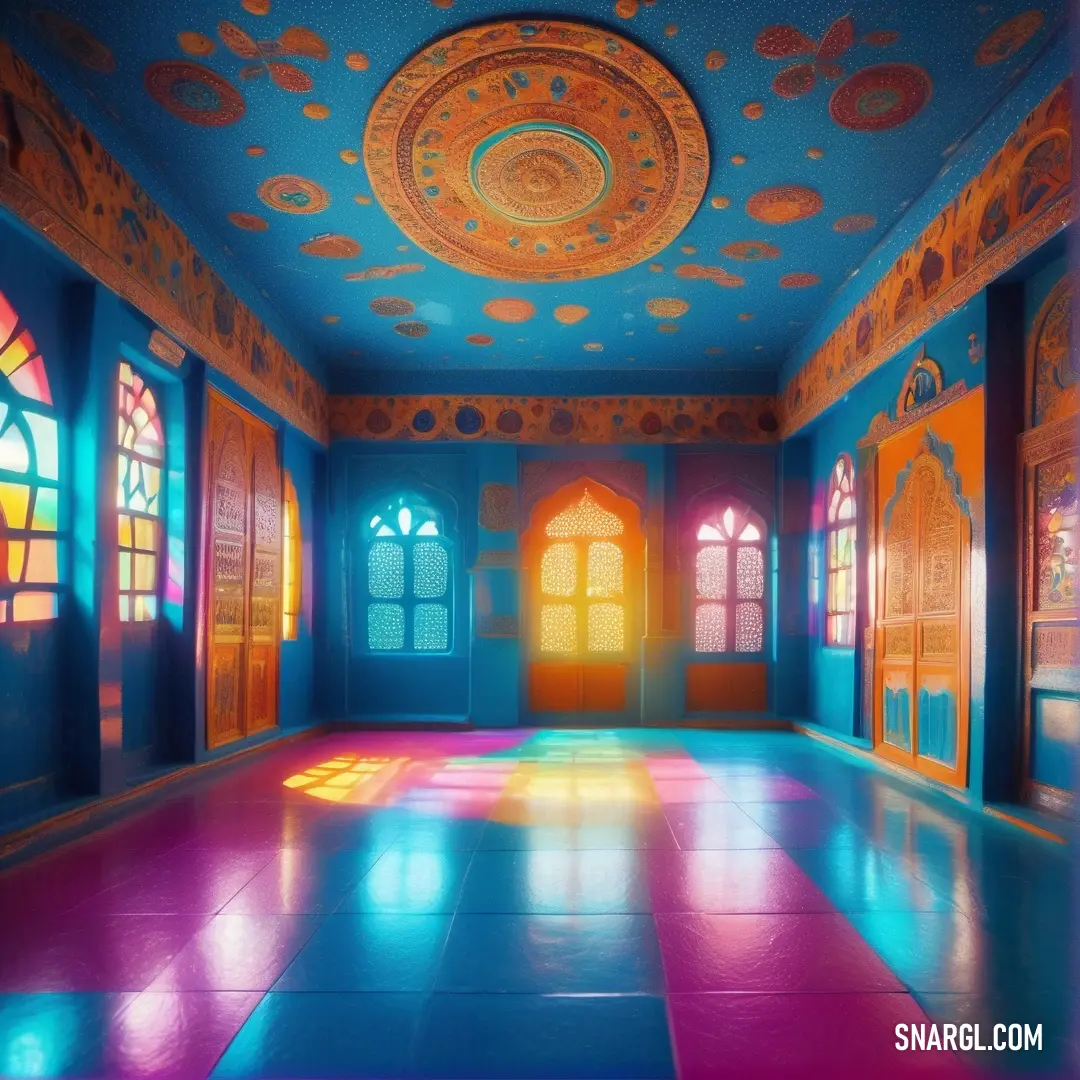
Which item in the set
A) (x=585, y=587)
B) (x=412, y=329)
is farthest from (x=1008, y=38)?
(x=585, y=587)

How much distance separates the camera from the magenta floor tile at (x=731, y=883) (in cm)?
306

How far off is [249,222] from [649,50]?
3217 millimetres

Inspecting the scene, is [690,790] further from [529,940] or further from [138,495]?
[138,495]

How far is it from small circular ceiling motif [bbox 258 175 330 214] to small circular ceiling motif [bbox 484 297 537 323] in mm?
2049

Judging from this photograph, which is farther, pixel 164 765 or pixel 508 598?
pixel 508 598

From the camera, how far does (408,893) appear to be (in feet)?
10.5

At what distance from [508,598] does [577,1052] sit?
22.8ft

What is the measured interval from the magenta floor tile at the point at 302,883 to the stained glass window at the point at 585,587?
5521 millimetres

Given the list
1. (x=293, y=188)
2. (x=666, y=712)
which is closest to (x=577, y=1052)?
(x=293, y=188)

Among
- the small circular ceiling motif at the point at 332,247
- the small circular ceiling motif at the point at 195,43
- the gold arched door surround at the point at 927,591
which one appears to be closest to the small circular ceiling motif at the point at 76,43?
the small circular ceiling motif at the point at 195,43

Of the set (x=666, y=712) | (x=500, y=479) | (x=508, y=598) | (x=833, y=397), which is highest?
(x=833, y=397)

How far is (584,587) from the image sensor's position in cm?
918

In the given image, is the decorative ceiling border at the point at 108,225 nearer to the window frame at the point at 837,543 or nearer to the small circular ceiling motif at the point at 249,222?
the small circular ceiling motif at the point at 249,222

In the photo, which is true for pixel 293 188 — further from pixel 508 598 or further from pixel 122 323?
pixel 508 598
